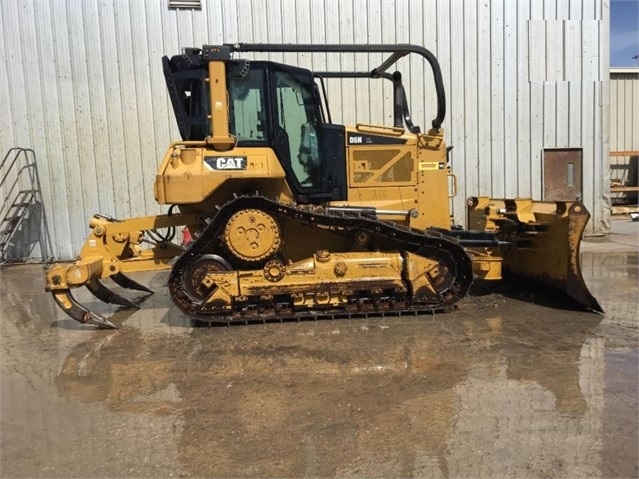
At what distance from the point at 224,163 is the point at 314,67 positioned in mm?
6224

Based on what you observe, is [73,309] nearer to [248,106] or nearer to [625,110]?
[248,106]

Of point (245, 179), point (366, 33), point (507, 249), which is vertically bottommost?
point (507, 249)

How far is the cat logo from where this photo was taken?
5.71 metres

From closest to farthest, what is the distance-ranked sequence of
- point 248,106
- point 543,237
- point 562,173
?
1. point 248,106
2. point 543,237
3. point 562,173

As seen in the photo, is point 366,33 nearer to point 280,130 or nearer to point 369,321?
point 280,130

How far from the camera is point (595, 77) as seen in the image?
12.0 m

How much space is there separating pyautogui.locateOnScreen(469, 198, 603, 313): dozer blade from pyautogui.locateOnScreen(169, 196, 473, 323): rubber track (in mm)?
1125

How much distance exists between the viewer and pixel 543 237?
6.50 meters

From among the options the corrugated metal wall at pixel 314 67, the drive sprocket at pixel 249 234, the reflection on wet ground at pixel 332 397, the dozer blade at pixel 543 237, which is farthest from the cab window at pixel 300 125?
the corrugated metal wall at pixel 314 67

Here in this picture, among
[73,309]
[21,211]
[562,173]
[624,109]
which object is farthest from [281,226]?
[624,109]

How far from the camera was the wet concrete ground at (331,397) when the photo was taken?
121 inches

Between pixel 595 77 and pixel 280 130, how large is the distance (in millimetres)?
9223

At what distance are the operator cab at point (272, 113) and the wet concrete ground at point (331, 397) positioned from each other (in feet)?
Answer: 5.79

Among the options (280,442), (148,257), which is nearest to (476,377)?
(280,442)
